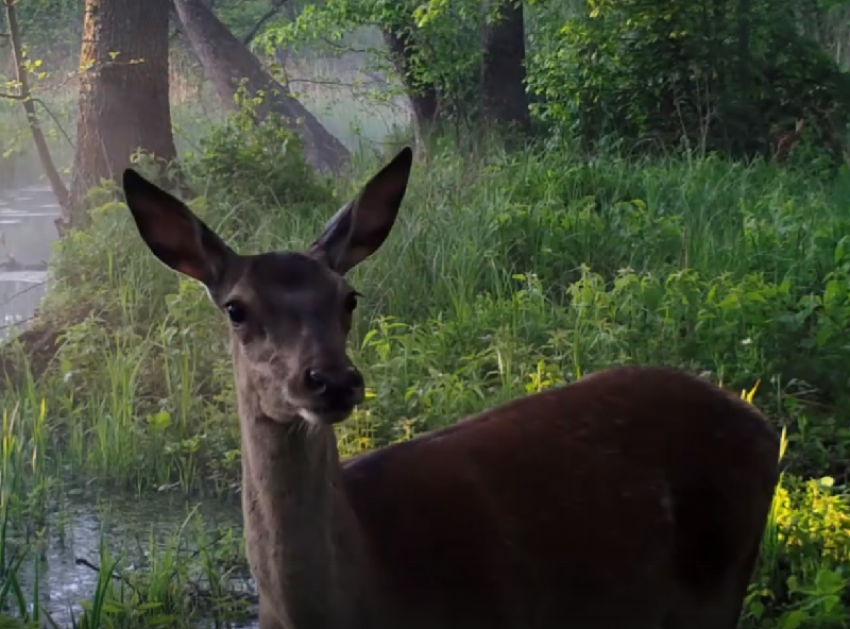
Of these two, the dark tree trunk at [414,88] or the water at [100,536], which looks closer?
the water at [100,536]

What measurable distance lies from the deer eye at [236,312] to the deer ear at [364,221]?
33cm

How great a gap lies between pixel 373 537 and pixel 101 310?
3.95 metres

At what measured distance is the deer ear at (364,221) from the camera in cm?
354

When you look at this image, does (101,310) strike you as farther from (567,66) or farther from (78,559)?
(567,66)

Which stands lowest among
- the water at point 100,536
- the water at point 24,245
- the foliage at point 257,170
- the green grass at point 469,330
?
the water at point 24,245

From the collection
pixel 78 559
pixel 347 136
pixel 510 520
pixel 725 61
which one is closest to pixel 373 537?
pixel 510 520

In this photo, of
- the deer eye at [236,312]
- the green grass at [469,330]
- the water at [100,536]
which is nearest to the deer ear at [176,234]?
the deer eye at [236,312]

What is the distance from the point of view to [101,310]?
6957 mm

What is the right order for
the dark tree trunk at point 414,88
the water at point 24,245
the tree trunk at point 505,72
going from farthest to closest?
the dark tree trunk at point 414,88, the tree trunk at point 505,72, the water at point 24,245

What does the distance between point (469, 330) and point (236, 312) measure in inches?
123

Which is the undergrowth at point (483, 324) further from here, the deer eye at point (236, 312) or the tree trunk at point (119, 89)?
the deer eye at point (236, 312)

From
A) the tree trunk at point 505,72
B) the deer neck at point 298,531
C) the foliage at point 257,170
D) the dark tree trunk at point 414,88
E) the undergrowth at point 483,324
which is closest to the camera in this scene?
the deer neck at point 298,531

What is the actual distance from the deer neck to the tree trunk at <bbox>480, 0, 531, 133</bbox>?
10.3m

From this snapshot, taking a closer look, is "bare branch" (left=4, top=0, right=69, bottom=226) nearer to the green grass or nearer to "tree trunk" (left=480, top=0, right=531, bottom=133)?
the green grass
